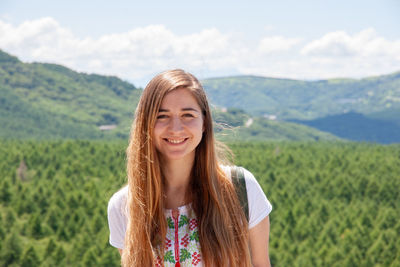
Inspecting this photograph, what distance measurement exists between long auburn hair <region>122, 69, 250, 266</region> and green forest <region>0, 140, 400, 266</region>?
2156 millimetres

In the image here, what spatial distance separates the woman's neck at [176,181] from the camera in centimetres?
197

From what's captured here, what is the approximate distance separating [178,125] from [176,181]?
0.32m

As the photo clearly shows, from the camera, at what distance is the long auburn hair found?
1.83m

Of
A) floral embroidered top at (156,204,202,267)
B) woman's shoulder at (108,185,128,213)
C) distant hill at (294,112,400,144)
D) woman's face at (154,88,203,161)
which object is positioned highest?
woman's face at (154,88,203,161)

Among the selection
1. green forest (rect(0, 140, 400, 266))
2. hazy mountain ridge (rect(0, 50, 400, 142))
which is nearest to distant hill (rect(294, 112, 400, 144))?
hazy mountain ridge (rect(0, 50, 400, 142))

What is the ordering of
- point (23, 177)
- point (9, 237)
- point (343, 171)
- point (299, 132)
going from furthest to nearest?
point (299, 132)
point (343, 171)
point (23, 177)
point (9, 237)

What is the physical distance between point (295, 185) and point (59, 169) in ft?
35.7

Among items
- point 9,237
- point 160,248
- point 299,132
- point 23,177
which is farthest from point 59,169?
point 299,132

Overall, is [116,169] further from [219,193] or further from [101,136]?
[101,136]

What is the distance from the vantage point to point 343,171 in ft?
75.5

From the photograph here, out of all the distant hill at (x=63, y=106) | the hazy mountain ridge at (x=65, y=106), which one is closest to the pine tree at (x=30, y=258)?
the hazy mountain ridge at (x=65, y=106)

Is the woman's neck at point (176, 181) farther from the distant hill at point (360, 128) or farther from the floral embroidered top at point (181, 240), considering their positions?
the distant hill at point (360, 128)

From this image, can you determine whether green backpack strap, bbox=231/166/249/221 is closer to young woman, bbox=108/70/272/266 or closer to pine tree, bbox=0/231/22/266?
young woman, bbox=108/70/272/266

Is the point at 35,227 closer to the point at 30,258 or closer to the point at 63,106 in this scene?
the point at 30,258
